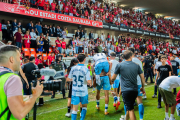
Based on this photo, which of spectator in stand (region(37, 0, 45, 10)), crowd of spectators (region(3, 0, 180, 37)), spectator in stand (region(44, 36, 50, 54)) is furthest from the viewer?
crowd of spectators (region(3, 0, 180, 37))

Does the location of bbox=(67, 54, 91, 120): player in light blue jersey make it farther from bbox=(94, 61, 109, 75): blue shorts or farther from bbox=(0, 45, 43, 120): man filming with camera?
bbox=(0, 45, 43, 120): man filming with camera

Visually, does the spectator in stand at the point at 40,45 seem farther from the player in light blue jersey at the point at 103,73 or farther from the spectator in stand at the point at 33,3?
the player in light blue jersey at the point at 103,73

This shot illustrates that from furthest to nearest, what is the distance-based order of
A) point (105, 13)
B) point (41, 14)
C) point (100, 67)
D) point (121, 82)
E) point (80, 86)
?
point (105, 13) < point (41, 14) < point (100, 67) < point (80, 86) < point (121, 82)

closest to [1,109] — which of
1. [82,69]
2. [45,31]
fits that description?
[82,69]

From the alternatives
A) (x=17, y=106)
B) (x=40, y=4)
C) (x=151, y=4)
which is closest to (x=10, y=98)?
(x=17, y=106)

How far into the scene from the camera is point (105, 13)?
2123 cm

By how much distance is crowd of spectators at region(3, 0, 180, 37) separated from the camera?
45.1 ft

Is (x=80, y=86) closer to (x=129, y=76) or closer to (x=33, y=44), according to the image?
(x=129, y=76)

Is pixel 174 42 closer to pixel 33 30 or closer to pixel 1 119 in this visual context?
pixel 33 30

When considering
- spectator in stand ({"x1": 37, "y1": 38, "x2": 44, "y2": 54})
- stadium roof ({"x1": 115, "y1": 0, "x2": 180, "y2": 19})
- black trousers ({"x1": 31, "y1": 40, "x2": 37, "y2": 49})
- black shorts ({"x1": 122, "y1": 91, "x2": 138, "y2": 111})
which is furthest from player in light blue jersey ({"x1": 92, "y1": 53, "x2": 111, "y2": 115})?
stadium roof ({"x1": 115, "y1": 0, "x2": 180, "y2": 19})

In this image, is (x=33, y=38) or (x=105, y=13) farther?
(x=105, y=13)

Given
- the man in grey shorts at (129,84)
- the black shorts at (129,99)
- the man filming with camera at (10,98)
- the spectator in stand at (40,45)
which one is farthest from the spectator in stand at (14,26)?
the man filming with camera at (10,98)

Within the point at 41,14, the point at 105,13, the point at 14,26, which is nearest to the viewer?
the point at 14,26

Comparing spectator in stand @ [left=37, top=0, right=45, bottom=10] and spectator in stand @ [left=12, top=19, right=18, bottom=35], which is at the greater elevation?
spectator in stand @ [left=37, top=0, right=45, bottom=10]
